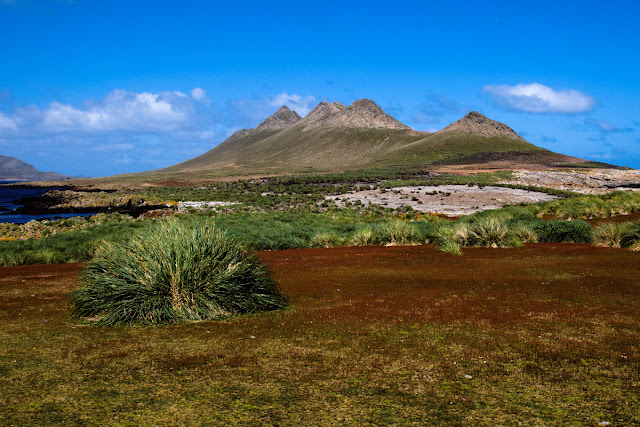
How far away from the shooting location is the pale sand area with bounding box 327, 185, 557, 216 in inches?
1673

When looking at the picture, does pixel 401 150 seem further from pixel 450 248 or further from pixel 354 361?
pixel 354 361

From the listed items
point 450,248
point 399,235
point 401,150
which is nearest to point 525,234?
point 399,235

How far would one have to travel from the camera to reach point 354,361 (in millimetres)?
5496

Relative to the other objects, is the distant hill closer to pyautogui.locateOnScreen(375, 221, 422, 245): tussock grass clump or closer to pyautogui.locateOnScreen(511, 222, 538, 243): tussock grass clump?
pyautogui.locateOnScreen(511, 222, 538, 243): tussock grass clump

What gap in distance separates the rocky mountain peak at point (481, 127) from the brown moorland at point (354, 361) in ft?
538

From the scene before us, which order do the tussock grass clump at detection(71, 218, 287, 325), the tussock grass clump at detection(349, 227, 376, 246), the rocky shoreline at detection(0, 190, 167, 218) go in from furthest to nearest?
the rocky shoreline at detection(0, 190, 167, 218) → the tussock grass clump at detection(349, 227, 376, 246) → the tussock grass clump at detection(71, 218, 287, 325)

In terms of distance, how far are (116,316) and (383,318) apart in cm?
400

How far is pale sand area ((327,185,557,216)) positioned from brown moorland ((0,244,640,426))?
30916mm

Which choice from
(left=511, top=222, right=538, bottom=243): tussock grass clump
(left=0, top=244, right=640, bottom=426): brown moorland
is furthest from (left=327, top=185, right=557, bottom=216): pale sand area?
(left=0, top=244, right=640, bottom=426): brown moorland

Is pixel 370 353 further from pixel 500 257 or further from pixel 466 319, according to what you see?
pixel 500 257

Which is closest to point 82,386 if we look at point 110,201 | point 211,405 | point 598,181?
point 211,405

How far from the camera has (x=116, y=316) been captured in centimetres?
752

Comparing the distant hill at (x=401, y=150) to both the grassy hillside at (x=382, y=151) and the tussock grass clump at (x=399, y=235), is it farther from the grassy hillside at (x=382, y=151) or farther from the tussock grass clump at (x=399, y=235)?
the tussock grass clump at (x=399, y=235)

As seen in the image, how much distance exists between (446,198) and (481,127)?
13392 cm
